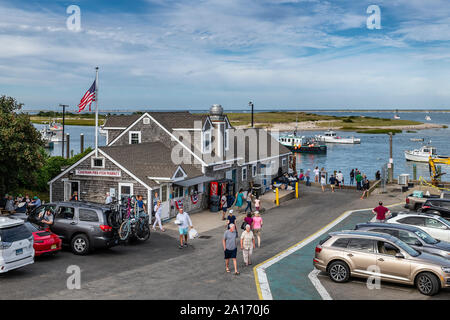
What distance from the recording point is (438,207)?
78.4ft

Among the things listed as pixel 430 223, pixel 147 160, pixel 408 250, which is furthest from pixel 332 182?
pixel 408 250

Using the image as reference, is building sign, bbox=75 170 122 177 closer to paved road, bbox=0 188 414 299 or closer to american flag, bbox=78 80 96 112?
american flag, bbox=78 80 96 112

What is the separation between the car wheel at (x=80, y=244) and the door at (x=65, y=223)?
0.31 m

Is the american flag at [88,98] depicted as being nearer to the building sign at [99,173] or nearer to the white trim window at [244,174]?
the building sign at [99,173]

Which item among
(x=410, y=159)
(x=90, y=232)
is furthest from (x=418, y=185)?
(x=410, y=159)

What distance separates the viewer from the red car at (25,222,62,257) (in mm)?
15703

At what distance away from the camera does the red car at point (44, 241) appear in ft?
51.5

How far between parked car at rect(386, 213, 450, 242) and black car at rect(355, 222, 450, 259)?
2.73 m

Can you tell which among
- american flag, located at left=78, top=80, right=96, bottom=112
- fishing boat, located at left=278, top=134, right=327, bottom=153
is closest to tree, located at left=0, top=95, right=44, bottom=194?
american flag, located at left=78, top=80, right=96, bottom=112

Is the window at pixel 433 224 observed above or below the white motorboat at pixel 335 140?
below

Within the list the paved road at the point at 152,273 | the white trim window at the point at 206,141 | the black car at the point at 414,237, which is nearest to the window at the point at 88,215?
the paved road at the point at 152,273

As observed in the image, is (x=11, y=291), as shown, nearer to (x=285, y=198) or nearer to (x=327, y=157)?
(x=285, y=198)

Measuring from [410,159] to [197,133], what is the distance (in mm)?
65421

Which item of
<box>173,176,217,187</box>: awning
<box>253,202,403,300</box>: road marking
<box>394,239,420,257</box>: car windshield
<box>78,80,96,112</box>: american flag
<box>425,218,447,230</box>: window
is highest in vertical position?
<box>78,80,96,112</box>: american flag
